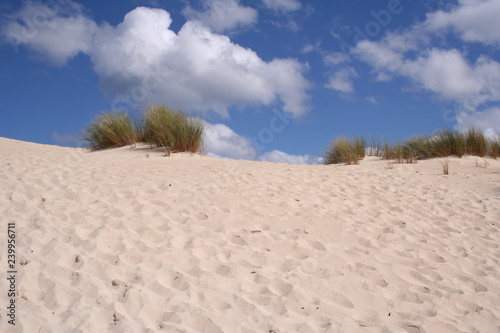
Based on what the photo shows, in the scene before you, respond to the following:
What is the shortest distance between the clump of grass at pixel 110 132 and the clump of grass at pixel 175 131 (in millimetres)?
877

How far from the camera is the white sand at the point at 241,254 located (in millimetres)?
2887

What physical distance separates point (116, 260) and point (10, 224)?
1571mm

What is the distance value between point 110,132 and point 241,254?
826cm

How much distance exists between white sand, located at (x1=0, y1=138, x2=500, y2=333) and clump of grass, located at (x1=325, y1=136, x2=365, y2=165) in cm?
468

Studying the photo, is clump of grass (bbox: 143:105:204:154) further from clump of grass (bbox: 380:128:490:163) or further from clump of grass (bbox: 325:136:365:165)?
clump of grass (bbox: 380:128:490:163)

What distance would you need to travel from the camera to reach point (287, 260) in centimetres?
379

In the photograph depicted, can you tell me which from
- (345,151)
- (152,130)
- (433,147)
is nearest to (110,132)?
(152,130)

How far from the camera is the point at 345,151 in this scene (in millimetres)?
11773

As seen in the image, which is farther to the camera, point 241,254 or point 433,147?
point 433,147

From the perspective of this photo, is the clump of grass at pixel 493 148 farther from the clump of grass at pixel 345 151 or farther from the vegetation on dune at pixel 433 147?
the clump of grass at pixel 345 151

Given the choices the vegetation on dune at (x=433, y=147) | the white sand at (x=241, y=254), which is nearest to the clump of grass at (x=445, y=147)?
the vegetation on dune at (x=433, y=147)

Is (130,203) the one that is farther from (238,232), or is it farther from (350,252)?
(350,252)

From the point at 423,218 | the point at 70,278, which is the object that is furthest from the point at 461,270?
the point at 70,278

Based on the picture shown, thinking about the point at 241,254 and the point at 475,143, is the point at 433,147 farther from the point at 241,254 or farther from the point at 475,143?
the point at 241,254
